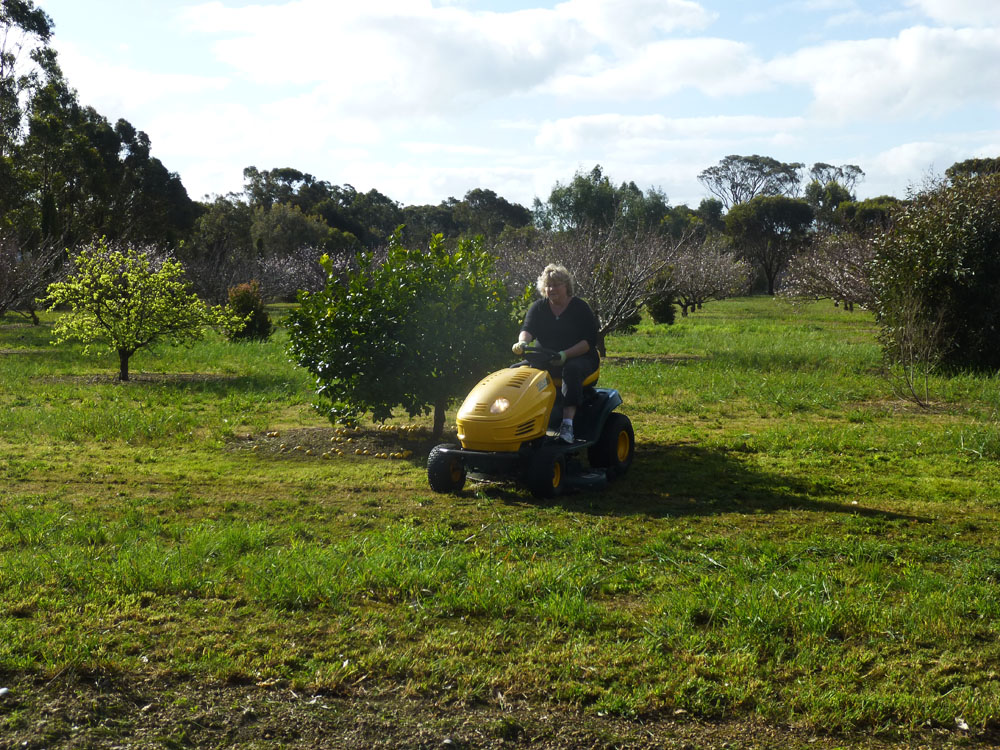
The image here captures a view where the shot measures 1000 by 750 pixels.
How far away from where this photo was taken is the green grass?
150 inches

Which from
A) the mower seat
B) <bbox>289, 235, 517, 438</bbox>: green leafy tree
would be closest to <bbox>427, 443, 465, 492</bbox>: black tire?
the mower seat

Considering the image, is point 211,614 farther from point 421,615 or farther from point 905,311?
point 905,311

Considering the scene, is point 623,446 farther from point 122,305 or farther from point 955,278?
point 122,305

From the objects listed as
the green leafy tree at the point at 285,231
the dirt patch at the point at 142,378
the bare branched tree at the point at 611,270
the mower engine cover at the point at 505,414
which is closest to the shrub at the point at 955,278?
the bare branched tree at the point at 611,270

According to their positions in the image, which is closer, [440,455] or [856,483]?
[440,455]

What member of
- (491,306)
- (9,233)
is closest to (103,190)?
(9,233)

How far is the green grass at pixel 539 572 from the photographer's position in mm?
3820

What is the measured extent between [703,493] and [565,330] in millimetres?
1763

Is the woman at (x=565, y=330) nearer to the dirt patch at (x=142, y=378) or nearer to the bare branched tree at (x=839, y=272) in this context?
the dirt patch at (x=142, y=378)

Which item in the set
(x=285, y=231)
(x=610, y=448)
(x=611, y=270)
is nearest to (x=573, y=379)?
(x=610, y=448)

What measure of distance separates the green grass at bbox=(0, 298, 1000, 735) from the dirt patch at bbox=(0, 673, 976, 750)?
0.30 ft

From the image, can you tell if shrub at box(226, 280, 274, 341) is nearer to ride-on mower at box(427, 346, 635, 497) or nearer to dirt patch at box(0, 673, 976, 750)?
ride-on mower at box(427, 346, 635, 497)

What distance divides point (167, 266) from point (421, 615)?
12.4 m

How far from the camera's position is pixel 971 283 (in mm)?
14492
